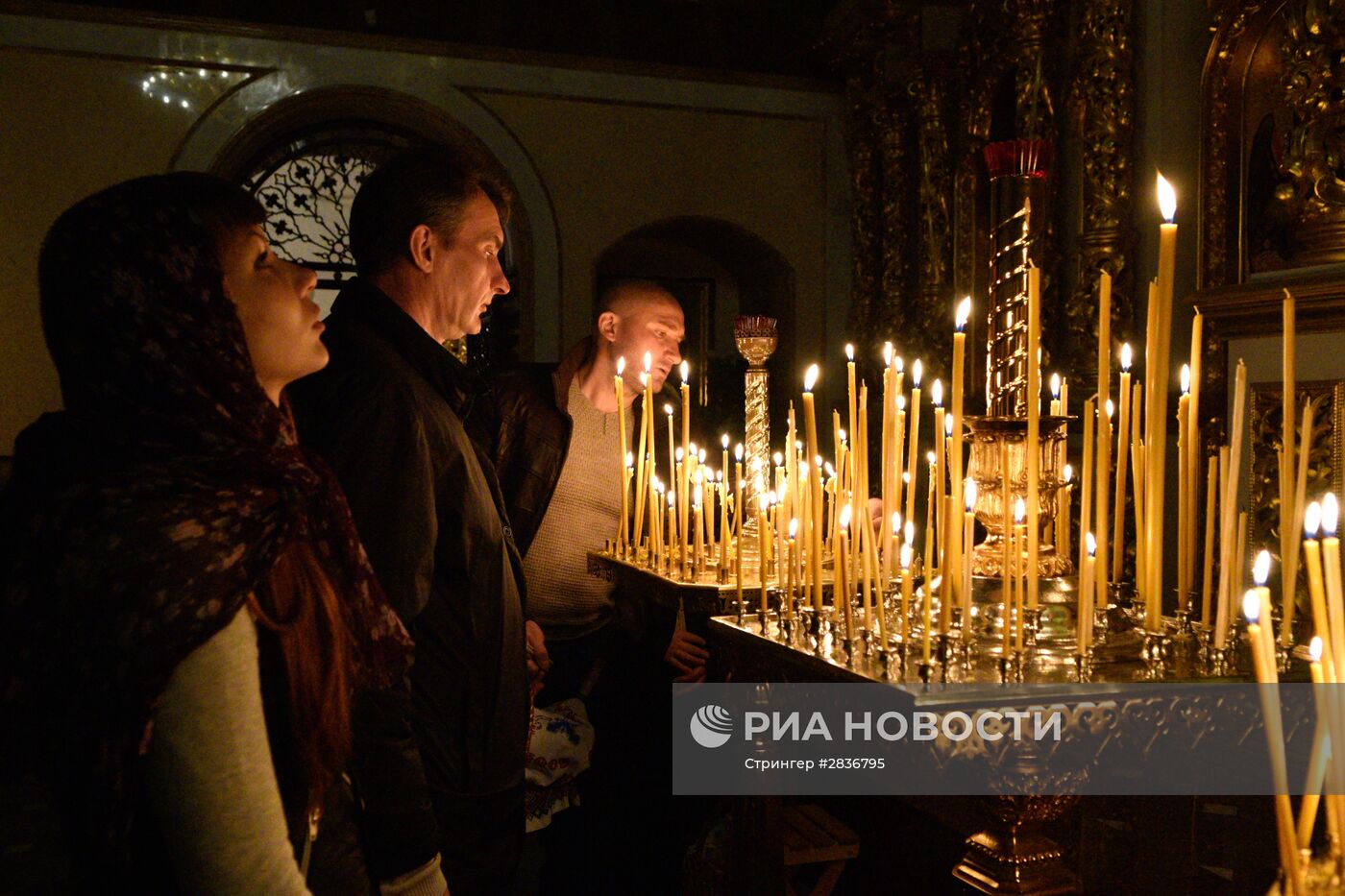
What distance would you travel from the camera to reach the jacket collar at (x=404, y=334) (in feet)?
5.62

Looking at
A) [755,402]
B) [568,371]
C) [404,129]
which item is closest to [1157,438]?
[755,402]

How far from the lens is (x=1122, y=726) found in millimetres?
1094

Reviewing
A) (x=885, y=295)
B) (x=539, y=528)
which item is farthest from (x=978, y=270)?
(x=539, y=528)

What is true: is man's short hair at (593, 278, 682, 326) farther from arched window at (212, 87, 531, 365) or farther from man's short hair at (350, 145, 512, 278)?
arched window at (212, 87, 531, 365)

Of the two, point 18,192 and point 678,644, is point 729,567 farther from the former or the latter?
point 18,192

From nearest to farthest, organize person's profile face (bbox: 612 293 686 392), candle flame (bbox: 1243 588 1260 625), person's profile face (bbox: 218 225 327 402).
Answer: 1. candle flame (bbox: 1243 588 1260 625)
2. person's profile face (bbox: 218 225 327 402)
3. person's profile face (bbox: 612 293 686 392)

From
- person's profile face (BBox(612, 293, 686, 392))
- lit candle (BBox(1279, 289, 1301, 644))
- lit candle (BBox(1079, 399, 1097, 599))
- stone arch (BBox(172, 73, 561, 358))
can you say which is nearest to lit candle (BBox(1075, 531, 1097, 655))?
lit candle (BBox(1079, 399, 1097, 599))

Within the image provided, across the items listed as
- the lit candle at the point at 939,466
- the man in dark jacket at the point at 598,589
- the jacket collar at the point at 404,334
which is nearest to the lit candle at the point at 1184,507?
the lit candle at the point at 939,466

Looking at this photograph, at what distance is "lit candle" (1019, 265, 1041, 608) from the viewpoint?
1233 millimetres

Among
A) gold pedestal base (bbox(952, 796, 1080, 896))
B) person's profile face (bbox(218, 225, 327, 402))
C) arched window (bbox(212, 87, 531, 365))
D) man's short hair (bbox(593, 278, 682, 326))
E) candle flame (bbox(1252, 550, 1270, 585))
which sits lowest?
gold pedestal base (bbox(952, 796, 1080, 896))

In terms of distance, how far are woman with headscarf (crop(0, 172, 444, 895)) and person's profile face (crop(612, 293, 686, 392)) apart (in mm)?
1889

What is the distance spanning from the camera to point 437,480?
1.63 meters

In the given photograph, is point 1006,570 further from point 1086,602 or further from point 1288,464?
point 1288,464

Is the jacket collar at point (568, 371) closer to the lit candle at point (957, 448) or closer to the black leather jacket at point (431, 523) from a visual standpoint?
the black leather jacket at point (431, 523)
